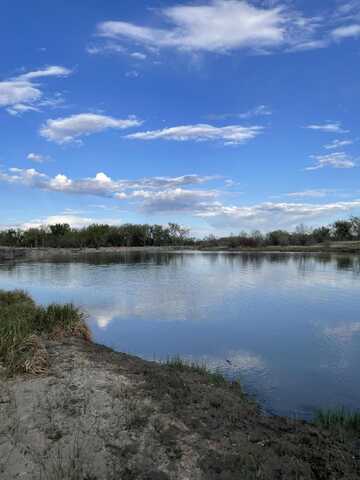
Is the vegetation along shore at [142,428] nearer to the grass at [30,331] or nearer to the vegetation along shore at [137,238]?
the grass at [30,331]

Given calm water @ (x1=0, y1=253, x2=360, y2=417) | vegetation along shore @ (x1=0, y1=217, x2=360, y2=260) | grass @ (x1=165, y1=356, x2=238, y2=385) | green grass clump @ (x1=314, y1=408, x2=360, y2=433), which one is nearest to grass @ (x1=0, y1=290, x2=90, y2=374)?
calm water @ (x1=0, y1=253, x2=360, y2=417)

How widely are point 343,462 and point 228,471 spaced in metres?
1.81

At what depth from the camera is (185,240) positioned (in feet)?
616

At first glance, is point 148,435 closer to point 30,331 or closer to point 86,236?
point 30,331

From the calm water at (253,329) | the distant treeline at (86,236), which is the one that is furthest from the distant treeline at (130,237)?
the calm water at (253,329)

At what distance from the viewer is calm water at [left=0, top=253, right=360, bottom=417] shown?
438 inches

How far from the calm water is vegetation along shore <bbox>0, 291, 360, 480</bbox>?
5.88ft

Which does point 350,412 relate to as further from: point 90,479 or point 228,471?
point 90,479

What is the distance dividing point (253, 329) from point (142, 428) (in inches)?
474

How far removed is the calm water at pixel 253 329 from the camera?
36.5 feet

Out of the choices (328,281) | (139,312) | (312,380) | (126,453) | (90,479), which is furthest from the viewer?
(328,281)

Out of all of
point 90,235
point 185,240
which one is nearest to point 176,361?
point 90,235

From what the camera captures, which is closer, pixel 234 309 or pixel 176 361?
pixel 176 361

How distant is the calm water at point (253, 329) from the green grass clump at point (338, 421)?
745 mm
